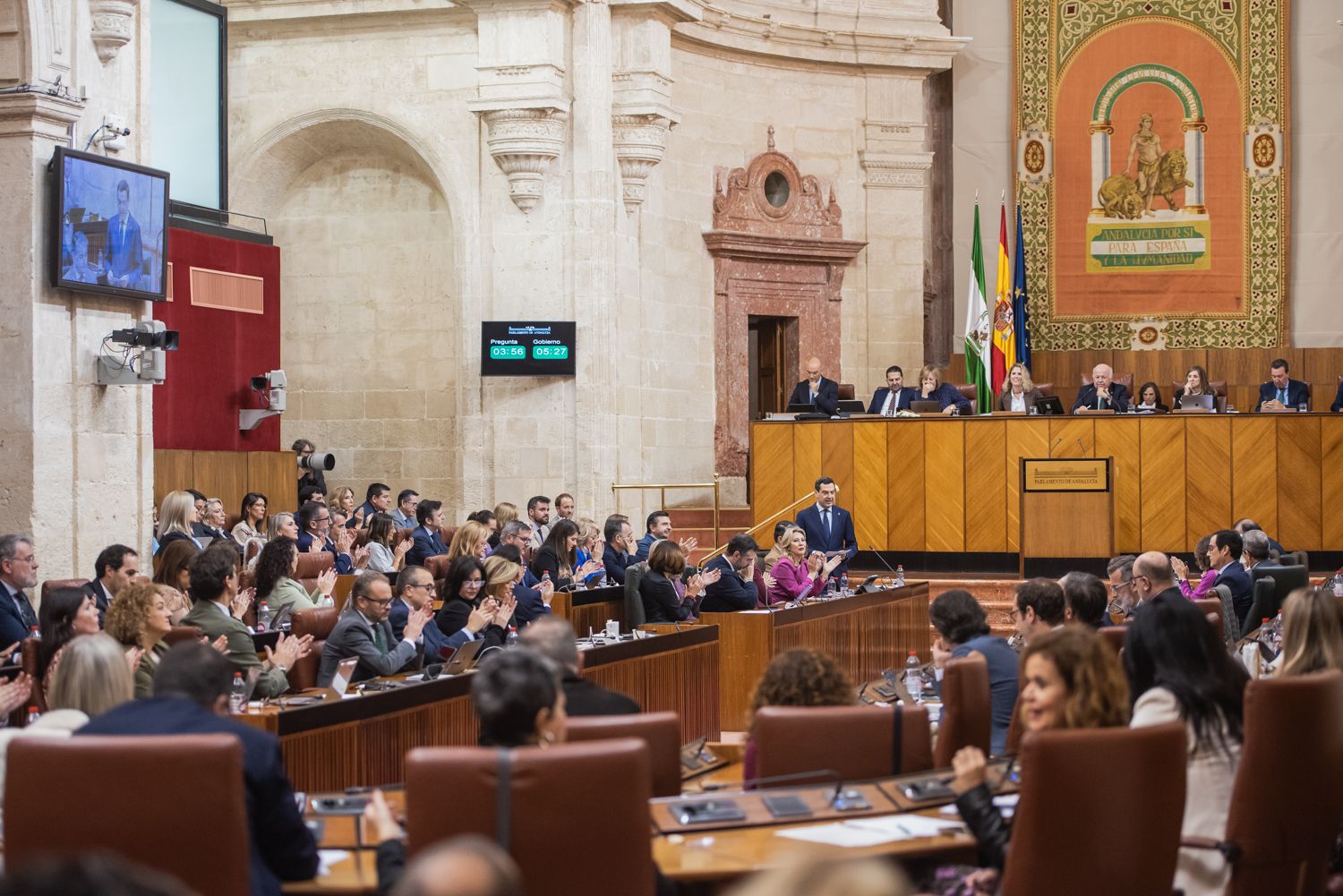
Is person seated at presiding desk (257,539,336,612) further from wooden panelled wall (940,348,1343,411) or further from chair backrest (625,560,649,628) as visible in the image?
wooden panelled wall (940,348,1343,411)

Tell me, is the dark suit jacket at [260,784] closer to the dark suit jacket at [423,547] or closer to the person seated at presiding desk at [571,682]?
the person seated at presiding desk at [571,682]

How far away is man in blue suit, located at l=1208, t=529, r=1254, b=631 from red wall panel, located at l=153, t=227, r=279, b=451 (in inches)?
315

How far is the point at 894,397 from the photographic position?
14.1 metres

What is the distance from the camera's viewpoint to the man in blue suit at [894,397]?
14.1 metres

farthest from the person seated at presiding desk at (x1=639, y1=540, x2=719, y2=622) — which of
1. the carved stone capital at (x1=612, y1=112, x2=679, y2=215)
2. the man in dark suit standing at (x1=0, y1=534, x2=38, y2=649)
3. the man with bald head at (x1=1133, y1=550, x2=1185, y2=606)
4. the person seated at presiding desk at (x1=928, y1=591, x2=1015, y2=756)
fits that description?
the carved stone capital at (x1=612, y1=112, x2=679, y2=215)

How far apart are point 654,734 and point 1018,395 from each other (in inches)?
403

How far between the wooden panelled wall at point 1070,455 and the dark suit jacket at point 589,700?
910cm

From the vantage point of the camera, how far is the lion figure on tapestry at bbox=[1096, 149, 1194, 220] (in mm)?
17484

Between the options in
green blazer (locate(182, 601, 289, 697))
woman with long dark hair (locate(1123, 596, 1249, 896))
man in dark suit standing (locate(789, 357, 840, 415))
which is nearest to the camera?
woman with long dark hair (locate(1123, 596, 1249, 896))

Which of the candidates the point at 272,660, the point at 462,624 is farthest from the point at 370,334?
the point at 272,660

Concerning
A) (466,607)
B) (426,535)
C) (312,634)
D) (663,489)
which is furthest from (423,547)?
(312,634)

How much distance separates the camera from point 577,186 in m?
14.5

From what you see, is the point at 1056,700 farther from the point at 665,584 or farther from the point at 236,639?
the point at 665,584

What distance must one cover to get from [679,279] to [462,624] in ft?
29.0
